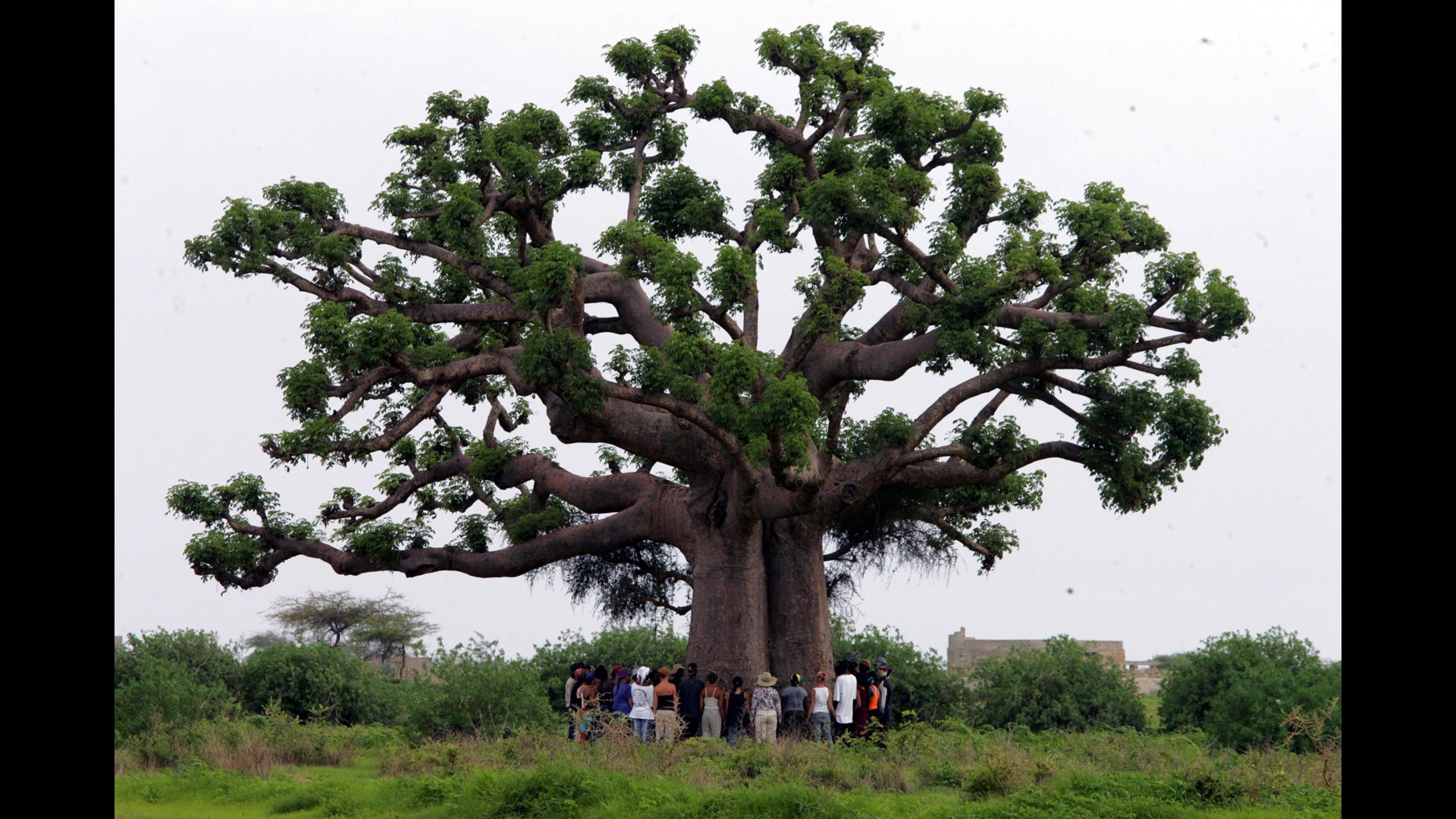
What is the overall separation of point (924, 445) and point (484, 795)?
7790 mm

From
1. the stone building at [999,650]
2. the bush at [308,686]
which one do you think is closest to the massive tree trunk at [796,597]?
the bush at [308,686]

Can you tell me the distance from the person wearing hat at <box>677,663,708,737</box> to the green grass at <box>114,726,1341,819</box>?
1.46m

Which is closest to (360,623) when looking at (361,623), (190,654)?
(361,623)

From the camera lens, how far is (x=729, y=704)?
52.6ft

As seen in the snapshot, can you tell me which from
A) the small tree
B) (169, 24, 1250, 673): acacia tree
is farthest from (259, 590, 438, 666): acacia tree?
(169, 24, 1250, 673): acacia tree

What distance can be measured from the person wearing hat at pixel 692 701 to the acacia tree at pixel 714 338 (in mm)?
1516

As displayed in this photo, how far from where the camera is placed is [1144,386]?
16734 millimetres

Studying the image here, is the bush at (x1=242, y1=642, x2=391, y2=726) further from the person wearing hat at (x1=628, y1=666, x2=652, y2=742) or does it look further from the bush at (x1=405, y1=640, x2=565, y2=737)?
→ the person wearing hat at (x1=628, y1=666, x2=652, y2=742)

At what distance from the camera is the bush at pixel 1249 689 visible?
54.6 ft

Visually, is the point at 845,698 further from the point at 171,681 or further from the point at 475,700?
the point at 171,681

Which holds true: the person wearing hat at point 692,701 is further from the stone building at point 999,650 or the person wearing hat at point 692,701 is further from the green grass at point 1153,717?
the stone building at point 999,650

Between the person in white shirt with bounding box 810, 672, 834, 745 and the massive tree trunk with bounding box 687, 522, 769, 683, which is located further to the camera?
the massive tree trunk with bounding box 687, 522, 769, 683

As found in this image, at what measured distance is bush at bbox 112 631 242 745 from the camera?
17109mm

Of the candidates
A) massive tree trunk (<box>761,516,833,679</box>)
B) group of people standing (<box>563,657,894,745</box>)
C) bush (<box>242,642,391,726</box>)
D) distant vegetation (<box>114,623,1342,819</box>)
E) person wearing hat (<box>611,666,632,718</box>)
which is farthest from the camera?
bush (<box>242,642,391,726</box>)
